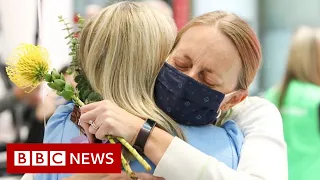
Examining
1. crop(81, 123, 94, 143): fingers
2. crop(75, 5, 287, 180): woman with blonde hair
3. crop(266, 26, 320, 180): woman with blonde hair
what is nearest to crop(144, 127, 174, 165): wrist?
crop(75, 5, 287, 180): woman with blonde hair

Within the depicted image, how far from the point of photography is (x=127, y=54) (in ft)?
3.36

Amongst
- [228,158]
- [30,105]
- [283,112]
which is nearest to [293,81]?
[283,112]

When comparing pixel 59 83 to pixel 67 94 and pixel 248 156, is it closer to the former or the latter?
pixel 67 94

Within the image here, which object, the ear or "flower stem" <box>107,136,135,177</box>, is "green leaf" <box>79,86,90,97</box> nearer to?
"flower stem" <box>107,136,135,177</box>

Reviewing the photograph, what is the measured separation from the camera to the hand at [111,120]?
3.04ft

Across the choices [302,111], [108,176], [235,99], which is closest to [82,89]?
[108,176]

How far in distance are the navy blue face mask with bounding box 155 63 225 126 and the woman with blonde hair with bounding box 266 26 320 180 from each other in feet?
4.58

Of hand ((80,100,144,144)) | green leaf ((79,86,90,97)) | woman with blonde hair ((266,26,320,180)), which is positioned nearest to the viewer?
hand ((80,100,144,144))

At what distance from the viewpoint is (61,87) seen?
1001mm

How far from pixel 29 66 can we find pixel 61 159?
0.17m

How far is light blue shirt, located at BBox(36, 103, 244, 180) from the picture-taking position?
1.02 metres

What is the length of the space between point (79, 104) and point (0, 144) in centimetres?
33

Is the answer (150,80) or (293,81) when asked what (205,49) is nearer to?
(150,80)

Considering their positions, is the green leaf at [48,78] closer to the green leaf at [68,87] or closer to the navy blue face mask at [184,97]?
the green leaf at [68,87]
